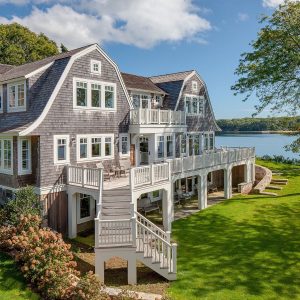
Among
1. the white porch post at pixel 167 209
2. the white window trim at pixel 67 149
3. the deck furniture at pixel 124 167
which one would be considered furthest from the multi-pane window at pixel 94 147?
the white porch post at pixel 167 209

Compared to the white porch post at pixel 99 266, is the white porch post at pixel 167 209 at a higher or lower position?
higher

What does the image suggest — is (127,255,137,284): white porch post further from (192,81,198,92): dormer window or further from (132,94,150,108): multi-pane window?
(192,81,198,92): dormer window

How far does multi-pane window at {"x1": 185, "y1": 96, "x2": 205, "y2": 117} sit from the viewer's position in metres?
27.0

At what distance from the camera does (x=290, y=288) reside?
11531mm

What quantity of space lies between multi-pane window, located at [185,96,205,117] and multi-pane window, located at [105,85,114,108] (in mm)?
8630

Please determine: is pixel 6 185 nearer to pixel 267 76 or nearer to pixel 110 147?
pixel 110 147

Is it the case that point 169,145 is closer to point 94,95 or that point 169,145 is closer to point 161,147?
point 161,147

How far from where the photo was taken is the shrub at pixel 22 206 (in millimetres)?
14438

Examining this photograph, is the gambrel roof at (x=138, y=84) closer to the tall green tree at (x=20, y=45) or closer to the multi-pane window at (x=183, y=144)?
the multi-pane window at (x=183, y=144)

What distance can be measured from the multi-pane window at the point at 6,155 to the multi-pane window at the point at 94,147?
142 inches

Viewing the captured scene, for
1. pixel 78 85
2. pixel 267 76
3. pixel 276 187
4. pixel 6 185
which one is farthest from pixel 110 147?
pixel 276 187

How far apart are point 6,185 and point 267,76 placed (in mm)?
21014

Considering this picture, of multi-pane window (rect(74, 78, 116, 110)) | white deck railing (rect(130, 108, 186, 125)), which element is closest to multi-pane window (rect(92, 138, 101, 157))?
multi-pane window (rect(74, 78, 116, 110))

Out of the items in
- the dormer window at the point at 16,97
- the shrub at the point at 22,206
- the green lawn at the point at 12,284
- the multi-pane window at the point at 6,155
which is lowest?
the green lawn at the point at 12,284
